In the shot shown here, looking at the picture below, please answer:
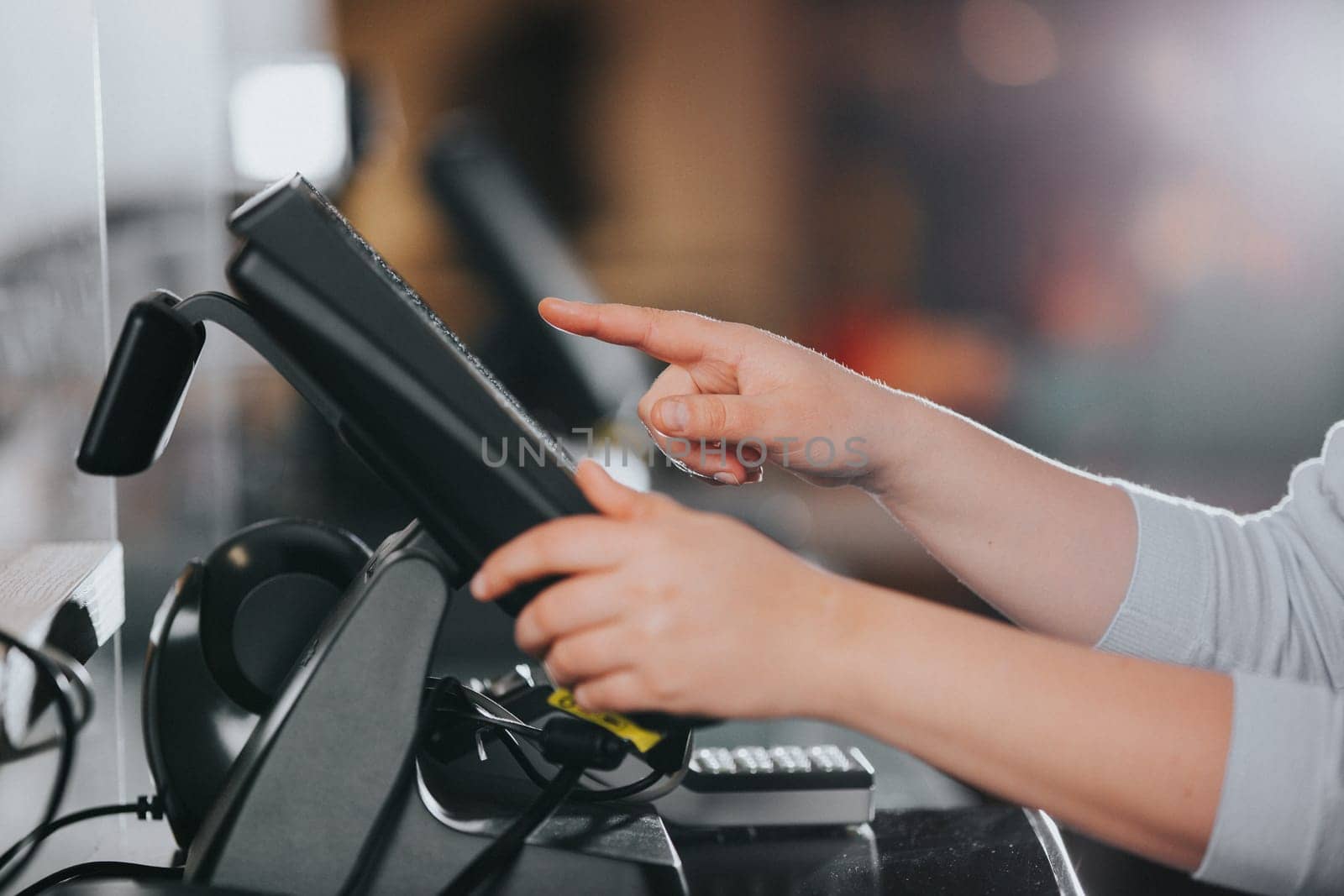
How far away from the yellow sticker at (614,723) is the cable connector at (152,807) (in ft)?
0.72

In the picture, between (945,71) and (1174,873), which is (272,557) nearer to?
(1174,873)

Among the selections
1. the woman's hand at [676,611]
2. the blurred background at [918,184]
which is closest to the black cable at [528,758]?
the woman's hand at [676,611]

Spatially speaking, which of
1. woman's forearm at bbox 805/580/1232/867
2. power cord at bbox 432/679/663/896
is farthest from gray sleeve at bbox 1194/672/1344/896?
power cord at bbox 432/679/663/896

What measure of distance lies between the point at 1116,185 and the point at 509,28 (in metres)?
1.45

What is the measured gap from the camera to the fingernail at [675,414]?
0.62 meters

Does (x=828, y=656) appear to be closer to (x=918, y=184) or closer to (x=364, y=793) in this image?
(x=364, y=793)

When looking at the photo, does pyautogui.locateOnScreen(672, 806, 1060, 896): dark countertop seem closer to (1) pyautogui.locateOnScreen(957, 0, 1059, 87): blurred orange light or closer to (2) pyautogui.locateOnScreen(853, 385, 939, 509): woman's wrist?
(2) pyautogui.locateOnScreen(853, 385, 939, 509): woman's wrist

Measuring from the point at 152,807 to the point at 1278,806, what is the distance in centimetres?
52

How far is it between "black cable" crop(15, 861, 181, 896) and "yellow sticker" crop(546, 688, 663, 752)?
20cm

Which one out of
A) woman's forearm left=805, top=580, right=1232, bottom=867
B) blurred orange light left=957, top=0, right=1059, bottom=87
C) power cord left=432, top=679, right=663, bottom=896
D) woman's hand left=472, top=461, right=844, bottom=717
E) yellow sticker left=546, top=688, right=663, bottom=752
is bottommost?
power cord left=432, top=679, right=663, bottom=896

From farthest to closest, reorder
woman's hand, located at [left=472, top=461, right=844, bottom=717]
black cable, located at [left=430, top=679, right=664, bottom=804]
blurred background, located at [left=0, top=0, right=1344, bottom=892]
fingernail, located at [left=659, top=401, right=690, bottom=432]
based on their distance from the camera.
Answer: blurred background, located at [left=0, top=0, right=1344, bottom=892] → fingernail, located at [left=659, top=401, right=690, bottom=432] → black cable, located at [left=430, top=679, right=664, bottom=804] → woman's hand, located at [left=472, top=461, right=844, bottom=717]

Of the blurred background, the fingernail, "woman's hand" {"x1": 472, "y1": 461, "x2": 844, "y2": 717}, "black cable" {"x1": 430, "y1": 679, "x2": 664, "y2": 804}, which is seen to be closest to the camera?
"woman's hand" {"x1": 472, "y1": 461, "x2": 844, "y2": 717}

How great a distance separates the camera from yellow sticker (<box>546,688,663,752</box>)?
0.45 meters

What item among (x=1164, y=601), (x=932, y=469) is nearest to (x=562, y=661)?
(x=932, y=469)
